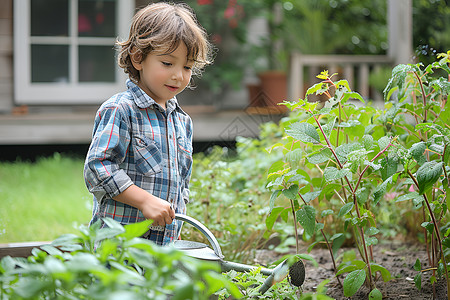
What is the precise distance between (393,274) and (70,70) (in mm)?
4728

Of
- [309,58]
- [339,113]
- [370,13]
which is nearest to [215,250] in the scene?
[339,113]

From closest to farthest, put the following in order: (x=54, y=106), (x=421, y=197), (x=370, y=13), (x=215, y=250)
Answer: (x=215, y=250)
(x=421, y=197)
(x=54, y=106)
(x=370, y=13)

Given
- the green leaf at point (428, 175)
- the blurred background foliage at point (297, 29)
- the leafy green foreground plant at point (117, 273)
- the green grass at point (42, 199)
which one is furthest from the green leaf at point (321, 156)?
the blurred background foliage at point (297, 29)

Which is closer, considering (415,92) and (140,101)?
(140,101)

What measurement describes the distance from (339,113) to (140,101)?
2.12ft

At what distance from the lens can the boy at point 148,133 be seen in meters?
1.57

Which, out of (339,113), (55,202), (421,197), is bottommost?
(55,202)

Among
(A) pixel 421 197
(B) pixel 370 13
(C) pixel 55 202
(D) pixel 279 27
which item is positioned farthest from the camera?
(B) pixel 370 13

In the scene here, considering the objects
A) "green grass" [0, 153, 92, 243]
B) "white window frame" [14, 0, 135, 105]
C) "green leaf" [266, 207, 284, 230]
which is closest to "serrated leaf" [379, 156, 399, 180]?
"green leaf" [266, 207, 284, 230]

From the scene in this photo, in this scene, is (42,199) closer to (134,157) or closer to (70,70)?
(70,70)

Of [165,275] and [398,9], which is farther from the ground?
[398,9]

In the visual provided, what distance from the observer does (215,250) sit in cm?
151

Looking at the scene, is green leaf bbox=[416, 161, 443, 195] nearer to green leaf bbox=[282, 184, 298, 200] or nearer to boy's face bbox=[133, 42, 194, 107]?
green leaf bbox=[282, 184, 298, 200]

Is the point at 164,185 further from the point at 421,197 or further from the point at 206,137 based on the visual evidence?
the point at 206,137
